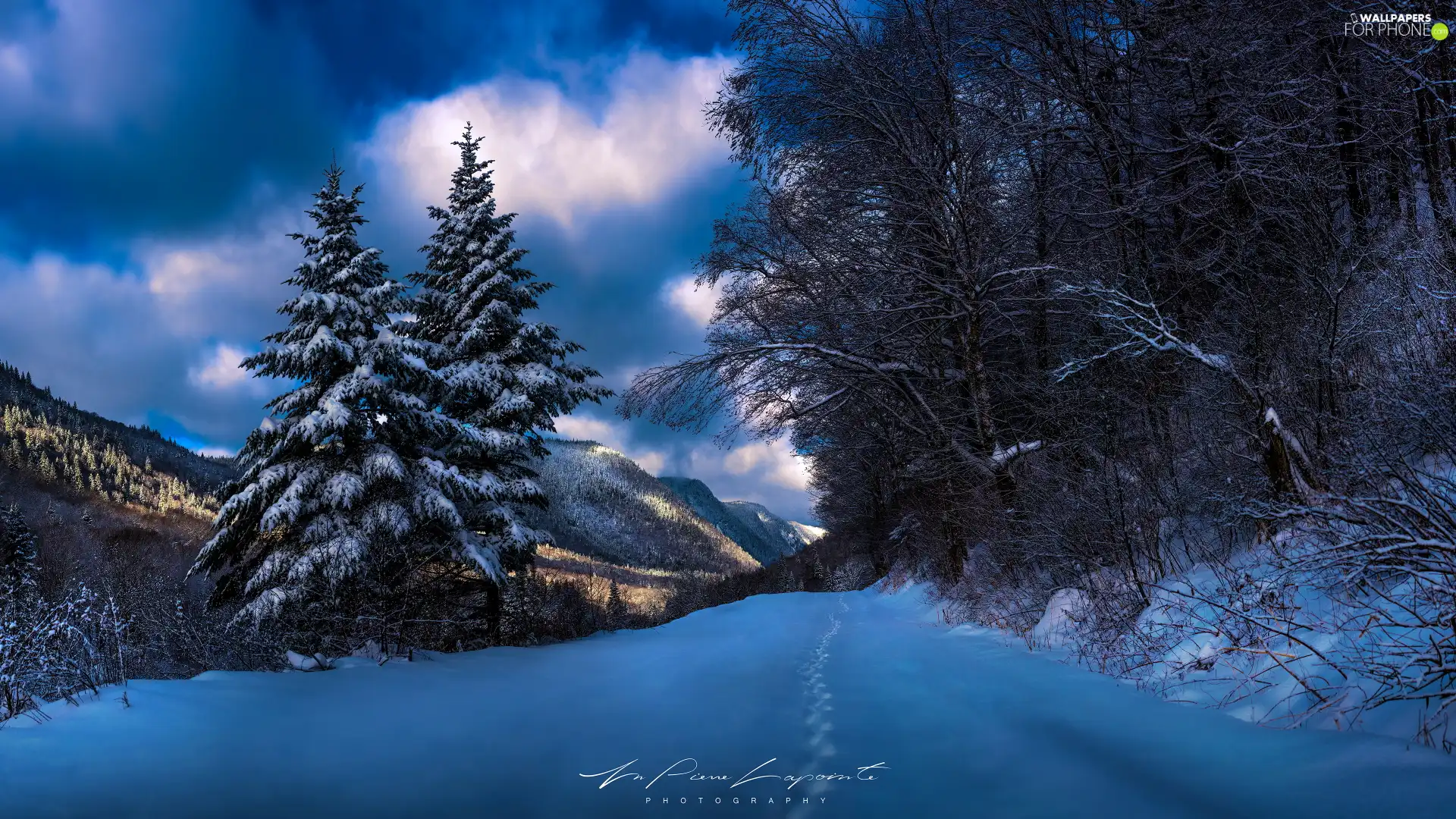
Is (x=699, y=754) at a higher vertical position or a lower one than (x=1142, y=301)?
lower

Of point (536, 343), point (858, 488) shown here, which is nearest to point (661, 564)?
point (858, 488)

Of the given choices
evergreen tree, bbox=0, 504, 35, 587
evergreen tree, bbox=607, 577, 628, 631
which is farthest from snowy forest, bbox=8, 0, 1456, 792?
evergreen tree, bbox=0, 504, 35, 587

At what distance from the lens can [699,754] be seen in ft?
10.9

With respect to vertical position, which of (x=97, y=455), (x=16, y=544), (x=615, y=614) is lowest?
(x=615, y=614)

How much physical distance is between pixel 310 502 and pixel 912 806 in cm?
1147

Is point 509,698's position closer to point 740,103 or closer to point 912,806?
point 912,806

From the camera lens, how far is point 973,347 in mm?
9602

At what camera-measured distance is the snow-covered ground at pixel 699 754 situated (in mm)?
2350

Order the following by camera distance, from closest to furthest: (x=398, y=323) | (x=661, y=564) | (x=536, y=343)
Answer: (x=398, y=323) < (x=536, y=343) < (x=661, y=564)

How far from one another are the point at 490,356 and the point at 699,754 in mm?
11877

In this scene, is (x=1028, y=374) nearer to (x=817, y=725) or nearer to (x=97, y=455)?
(x=817, y=725)

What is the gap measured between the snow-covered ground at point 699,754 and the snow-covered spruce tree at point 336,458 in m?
6.01

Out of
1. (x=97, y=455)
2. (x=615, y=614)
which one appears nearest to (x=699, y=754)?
(x=615, y=614)

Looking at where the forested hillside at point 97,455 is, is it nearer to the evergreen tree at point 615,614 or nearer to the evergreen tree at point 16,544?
the evergreen tree at point 16,544
